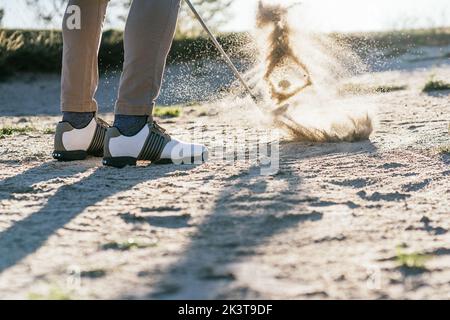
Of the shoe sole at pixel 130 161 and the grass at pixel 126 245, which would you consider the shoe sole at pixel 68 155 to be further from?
the grass at pixel 126 245

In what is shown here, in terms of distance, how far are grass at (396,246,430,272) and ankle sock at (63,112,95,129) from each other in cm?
166

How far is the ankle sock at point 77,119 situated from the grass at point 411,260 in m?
1.66

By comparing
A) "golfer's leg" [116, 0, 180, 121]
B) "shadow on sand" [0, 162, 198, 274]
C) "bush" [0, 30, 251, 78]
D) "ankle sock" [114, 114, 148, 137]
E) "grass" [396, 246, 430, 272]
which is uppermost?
"bush" [0, 30, 251, 78]

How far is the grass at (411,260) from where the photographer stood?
1473mm

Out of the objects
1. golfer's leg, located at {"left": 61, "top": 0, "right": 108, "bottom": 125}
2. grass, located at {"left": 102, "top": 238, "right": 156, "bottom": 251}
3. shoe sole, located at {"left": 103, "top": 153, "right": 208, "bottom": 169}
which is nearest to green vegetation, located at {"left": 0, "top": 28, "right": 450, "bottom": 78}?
golfer's leg, located at {"left": 61, "top": 0, "right": 108, "bottom": 125}

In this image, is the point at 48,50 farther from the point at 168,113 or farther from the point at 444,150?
the point at 444,150

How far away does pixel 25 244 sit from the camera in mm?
1649

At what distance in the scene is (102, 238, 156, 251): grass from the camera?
1.61 m

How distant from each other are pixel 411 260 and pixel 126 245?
1.97 ft

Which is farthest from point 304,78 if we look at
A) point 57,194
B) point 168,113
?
point 168,113

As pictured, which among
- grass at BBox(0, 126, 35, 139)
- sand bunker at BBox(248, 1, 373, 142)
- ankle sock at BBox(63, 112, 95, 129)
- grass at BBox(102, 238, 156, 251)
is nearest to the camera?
grass at BBox(102, 238, 156, 251)

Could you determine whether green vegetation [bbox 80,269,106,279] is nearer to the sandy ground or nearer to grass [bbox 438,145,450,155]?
the sandy ground

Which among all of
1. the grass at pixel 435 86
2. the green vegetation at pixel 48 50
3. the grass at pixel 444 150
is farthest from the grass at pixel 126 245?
the green vegetation at pixel 48 50
